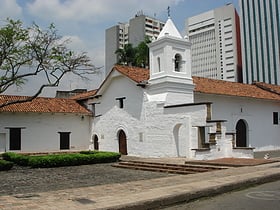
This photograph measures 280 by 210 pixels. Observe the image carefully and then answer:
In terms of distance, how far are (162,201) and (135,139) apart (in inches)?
620

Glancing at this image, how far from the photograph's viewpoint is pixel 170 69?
2175 centimetres

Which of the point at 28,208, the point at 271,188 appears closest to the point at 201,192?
the point at 271,188

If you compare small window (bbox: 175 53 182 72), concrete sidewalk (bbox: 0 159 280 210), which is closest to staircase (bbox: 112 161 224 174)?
concrete sidewalk (bbox: 0 159 280 210)

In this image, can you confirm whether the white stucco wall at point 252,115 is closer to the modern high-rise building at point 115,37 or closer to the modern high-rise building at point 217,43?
the modern high-rise building at point 115,37

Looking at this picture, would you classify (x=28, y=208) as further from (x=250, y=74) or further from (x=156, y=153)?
(x=250, y=74)

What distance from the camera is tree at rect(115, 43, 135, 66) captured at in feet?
128

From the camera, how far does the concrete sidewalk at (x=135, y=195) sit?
731 cm

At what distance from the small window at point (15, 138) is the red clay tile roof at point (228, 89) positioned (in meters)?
12.9

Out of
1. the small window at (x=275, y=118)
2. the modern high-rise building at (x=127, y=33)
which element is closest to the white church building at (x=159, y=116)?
the small window at (x=275, y=118)

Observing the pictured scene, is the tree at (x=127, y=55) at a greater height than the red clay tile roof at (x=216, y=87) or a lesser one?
greater

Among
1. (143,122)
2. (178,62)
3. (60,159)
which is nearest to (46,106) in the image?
(143,122)

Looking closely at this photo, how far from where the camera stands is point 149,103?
2223 centimetres

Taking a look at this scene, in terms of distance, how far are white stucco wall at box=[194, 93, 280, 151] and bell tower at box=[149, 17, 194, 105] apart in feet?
6.12

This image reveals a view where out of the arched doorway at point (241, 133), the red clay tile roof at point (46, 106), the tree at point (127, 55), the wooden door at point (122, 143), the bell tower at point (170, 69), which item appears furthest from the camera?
the tree at point (127, 55)
